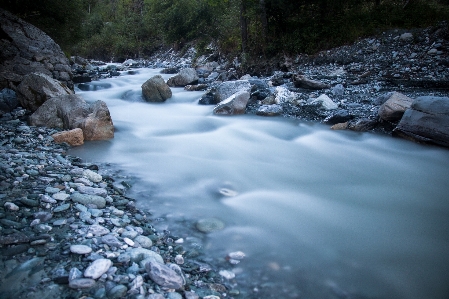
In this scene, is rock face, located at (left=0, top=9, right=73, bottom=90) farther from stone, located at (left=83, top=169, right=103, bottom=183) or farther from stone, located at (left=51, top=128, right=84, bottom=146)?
stone, located at (left=83, top=169, right=103, bottom=183)

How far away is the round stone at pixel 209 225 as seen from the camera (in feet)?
10.3

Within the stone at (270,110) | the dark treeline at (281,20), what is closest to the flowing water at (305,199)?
the stone at (270,110)

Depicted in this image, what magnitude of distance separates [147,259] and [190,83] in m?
10.8

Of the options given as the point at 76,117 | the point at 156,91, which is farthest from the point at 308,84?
the point at 76,117

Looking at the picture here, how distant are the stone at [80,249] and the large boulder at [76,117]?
3.83 m

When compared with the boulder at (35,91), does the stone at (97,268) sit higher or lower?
lower

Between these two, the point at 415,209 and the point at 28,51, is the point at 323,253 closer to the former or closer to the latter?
the point at 415,209

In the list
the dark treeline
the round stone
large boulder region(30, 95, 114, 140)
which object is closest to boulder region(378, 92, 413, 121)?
the round stone

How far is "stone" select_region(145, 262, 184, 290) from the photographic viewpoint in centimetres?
206

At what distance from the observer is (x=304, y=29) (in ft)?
46.1

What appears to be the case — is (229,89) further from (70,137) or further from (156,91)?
(70,137)

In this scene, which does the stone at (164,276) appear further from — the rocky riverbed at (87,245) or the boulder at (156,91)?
the boulder at (156,91)

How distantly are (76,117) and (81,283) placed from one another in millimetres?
4736

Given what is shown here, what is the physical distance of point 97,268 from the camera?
2.05m
